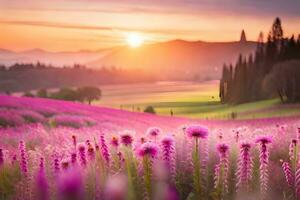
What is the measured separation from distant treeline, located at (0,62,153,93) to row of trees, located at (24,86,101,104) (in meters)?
0.05

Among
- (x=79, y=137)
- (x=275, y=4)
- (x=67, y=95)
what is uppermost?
(x=275, y=4)

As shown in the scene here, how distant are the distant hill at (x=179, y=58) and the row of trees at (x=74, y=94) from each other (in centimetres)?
27

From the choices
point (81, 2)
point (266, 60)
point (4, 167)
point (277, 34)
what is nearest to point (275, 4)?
point (277, 34)

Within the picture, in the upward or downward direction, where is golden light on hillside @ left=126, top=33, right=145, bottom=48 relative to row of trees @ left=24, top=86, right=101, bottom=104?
upward

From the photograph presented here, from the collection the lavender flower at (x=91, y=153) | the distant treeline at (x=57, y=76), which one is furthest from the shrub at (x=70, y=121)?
the lavender flower at (x=91, y=153)

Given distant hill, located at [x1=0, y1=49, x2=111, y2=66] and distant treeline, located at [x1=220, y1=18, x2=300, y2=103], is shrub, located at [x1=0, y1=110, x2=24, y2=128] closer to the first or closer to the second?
distant hill, located at [x1=0, y1=49, x2=111, y2=66]

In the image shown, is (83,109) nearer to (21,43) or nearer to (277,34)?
(21,43)

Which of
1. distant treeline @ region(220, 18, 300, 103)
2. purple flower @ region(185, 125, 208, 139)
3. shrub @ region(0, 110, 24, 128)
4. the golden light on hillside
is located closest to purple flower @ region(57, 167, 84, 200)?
purple flower @ region(185, 125, 208, 139)

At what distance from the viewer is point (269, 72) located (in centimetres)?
464

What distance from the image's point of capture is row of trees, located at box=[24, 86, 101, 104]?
15.5 ft

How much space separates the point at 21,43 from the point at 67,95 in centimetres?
65

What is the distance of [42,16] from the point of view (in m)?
4.60

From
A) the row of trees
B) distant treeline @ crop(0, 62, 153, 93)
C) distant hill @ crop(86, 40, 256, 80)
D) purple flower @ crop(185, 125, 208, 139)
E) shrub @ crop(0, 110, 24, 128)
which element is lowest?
shrub @ crop(0, 110, 24, 128)

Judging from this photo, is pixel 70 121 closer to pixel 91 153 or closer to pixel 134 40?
pixel 134 40
